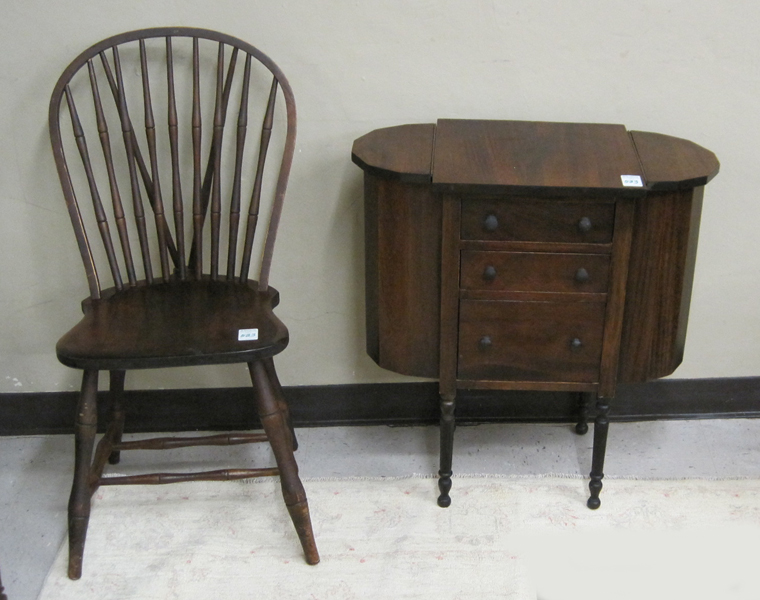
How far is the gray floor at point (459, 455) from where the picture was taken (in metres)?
2.11

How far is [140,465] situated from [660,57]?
1.69 meters

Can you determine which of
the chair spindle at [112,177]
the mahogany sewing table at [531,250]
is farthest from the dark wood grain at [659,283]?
the chair spindle at [112,177]

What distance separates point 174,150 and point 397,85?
1.83 ft

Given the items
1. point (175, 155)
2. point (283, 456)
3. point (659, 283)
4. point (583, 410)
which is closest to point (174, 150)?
point (175, 155)

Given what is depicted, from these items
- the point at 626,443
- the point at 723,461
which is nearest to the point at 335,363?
the point at 626,443

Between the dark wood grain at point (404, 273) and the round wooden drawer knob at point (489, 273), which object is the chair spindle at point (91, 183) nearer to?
the dark wood grain at point (404, 273)

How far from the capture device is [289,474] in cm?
177

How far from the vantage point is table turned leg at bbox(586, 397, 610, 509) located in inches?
75.6

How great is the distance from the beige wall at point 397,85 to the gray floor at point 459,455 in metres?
0.41

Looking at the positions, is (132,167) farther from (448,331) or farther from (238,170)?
(448,331)

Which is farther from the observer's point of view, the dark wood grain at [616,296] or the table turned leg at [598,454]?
the table turned leg at [598,454]

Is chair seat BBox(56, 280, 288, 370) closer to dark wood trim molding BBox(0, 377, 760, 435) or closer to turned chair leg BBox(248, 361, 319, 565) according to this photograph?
turned chair leg BBox(248, 361, 319, 565)

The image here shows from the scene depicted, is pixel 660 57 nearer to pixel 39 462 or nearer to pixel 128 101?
pixel 128 101

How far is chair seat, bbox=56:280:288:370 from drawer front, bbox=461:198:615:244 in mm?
473
